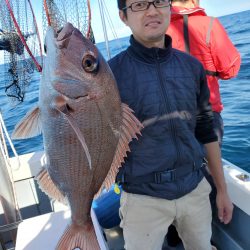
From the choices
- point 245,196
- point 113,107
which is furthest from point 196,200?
point 113,107

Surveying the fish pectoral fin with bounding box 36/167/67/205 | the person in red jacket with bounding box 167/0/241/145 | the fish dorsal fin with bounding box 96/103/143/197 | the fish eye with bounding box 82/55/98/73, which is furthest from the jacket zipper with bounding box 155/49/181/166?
the person in red jacket with bounding box 167/0/241/145

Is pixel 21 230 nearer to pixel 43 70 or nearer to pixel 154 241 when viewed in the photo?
pixel 154 241

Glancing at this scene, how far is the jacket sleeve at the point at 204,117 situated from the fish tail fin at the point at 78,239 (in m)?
1.06

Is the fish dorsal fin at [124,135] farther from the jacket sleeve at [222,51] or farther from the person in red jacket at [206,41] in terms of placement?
the jacket sleeve at [222,51]

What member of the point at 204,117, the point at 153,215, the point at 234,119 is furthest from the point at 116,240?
the point at 234,119

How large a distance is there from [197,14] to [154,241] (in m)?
1.89

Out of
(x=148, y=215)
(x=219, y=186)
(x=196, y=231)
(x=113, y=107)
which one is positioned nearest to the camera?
(x=113, y=107)

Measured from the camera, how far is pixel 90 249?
176 centimetres

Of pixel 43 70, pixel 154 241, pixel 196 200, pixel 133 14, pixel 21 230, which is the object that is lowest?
pixel 21 230

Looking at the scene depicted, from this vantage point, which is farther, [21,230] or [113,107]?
[21,230]

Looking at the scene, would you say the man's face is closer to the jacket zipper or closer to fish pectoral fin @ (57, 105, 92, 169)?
the jacket zipper

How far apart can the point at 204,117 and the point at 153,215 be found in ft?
2.49

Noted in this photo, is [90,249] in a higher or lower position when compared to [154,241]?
higher

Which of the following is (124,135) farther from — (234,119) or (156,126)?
(234,119)
